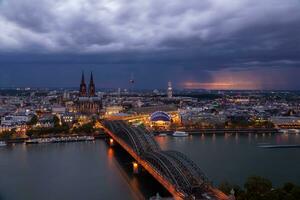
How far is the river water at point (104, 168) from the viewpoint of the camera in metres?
8.74

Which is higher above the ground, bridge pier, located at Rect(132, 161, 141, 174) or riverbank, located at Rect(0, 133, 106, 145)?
riverbank, located at Rect(0, 133, 106, 145)

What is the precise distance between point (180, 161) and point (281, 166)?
4.09 metres

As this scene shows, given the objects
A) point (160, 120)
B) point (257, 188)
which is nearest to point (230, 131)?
point (160, 120)

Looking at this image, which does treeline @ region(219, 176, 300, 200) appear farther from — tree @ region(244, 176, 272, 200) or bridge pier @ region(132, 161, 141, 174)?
bridge pier @ region(132, 161, 141, 174)

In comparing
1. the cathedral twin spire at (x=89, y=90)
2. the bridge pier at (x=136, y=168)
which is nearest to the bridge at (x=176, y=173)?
the bridge pier at (x=136, y=168)

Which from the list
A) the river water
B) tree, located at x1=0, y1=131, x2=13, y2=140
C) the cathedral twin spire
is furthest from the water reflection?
the cathedral twin spire

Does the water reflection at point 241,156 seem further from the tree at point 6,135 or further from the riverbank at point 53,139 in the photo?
the tree at point 6,135

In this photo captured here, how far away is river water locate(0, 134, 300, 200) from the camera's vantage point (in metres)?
8.74

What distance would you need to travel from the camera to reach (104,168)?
36.3 ft

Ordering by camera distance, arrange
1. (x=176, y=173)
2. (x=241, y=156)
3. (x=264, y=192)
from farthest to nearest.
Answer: (x=241, y=156) → (x=176, y=173) → (x=264, y=192)

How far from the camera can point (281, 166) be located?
11.1 meters

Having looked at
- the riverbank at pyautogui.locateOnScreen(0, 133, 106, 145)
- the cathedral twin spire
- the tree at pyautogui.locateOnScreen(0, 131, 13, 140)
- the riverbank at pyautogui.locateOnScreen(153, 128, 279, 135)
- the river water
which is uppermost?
the cathedral twin spire

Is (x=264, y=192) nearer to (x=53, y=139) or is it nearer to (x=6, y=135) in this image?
(x=53, y=139)

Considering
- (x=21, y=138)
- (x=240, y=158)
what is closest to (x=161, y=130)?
(x=21, y=138)
